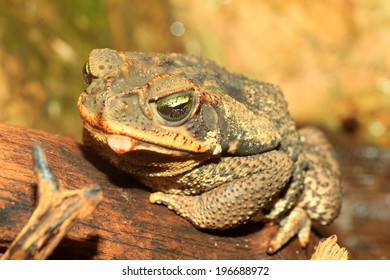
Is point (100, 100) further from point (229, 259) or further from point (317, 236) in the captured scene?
point (317, 236)

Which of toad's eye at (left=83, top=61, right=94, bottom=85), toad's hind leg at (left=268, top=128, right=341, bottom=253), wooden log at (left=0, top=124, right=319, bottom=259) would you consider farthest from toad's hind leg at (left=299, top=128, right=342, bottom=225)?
toad's eye at (left=83, top=61, right=94, bottom=85)

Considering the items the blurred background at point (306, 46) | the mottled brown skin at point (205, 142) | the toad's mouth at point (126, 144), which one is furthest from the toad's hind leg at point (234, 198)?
the blurred background at point (306, 46)

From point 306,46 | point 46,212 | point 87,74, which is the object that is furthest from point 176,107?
point 306,46

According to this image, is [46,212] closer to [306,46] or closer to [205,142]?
[205,142]

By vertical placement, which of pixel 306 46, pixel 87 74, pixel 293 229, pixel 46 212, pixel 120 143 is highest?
pixel 306 46

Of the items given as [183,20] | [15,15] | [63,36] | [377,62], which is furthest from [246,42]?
[15,15]

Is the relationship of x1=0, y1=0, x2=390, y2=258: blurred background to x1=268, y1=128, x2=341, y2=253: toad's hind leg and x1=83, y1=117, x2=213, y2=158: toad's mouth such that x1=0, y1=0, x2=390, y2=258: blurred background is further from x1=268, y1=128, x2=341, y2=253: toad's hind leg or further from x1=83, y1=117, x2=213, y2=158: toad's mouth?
x1=83, y1=117, x2=213, y2=158: toad's mouth

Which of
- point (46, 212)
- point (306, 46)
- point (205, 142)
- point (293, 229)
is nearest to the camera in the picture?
point (46, 212)
